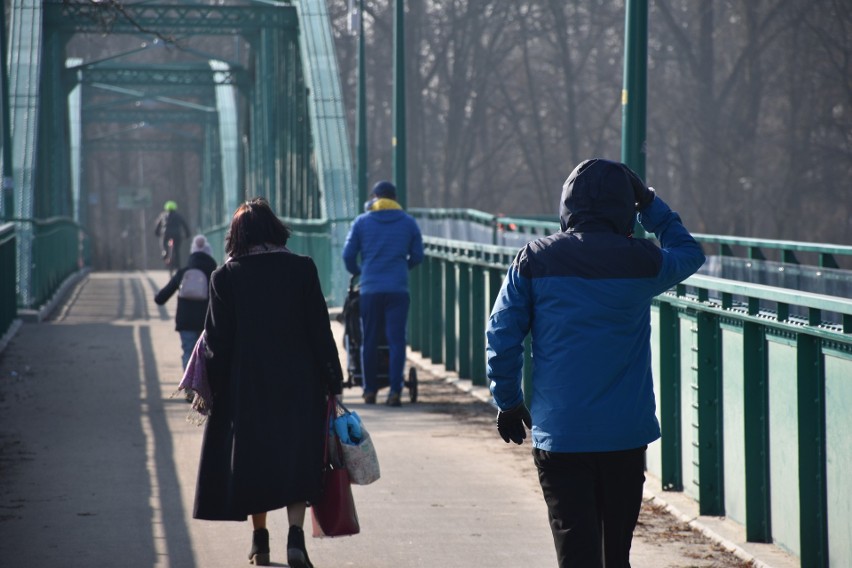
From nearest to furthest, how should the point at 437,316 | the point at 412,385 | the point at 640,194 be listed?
the point at 640,194 → the point at 412,385 → the point at 437,316

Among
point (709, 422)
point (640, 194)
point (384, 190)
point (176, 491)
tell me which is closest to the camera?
point (640, 194)

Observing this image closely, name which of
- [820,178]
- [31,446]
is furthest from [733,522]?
[820,178]

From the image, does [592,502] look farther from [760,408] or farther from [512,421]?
[760,408]

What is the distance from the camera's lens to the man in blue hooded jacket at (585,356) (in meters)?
4.36

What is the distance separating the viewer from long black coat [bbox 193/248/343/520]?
5910mm

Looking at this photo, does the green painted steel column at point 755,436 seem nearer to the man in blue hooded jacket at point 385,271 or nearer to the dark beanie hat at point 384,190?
the man in blue hooded jacket at point 385,271

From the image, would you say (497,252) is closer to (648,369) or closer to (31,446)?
(31,446)

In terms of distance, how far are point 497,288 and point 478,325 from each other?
75 centimetres

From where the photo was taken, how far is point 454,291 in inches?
532

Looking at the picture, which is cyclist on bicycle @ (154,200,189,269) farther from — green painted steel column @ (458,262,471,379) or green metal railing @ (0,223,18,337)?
green painted steel column @ (458,262,471,379)

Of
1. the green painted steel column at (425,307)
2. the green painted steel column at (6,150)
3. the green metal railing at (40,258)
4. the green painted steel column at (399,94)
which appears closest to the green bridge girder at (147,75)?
the green metal railing at (40,258)

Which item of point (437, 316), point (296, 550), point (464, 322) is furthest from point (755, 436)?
point (437, 316)

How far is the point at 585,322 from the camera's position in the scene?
4.36m

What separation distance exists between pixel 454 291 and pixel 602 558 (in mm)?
9095
